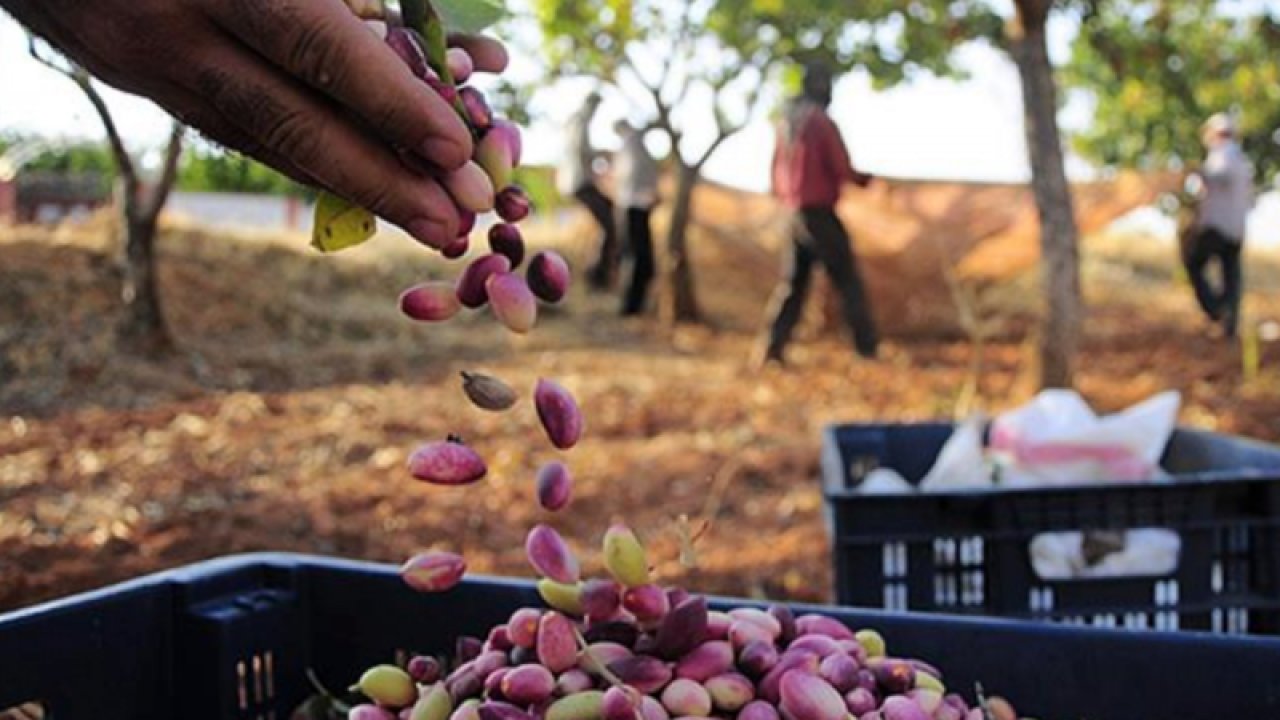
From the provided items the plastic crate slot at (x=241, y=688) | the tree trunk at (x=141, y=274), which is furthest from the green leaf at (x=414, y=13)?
the tree trunk at (x=141, y=274)

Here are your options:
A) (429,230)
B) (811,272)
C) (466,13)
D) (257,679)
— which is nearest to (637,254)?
(811,272)

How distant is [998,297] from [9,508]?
31.5 feet

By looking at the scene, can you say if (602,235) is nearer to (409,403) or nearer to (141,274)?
(141,274)

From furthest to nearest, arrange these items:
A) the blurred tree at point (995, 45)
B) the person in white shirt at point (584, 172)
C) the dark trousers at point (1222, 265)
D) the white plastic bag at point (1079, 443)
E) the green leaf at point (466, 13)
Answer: the person in white shirt at point (584, 172), the dark trousers at point (1222, 265), the blurred tree at point (995, 45), the white plastic bag at point (1079, 443), the green leaf at point (466, 13)

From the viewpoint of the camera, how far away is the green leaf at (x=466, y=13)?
1.52 meters

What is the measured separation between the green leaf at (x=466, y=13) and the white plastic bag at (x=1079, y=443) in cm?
170

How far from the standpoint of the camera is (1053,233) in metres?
6.57

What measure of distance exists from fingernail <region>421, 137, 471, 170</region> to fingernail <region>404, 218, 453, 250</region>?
0.15ft

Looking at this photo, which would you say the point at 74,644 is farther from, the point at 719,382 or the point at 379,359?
the point at 379,359

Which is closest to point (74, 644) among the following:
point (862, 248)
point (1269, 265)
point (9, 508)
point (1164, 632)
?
point (1164, 632)

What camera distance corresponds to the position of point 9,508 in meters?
5.29

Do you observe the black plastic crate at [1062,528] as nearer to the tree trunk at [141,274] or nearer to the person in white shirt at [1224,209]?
the tree trunk at [141,274]

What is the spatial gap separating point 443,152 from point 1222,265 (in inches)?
397

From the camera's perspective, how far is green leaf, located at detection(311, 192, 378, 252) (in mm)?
1313
